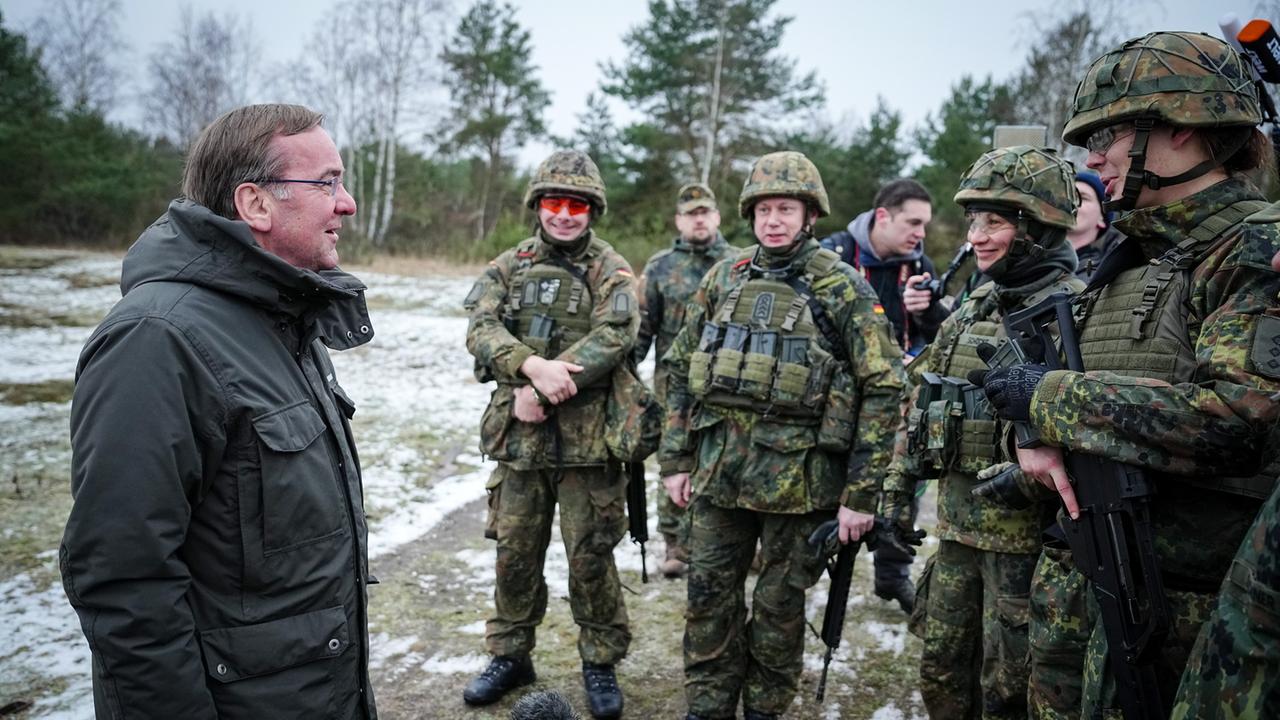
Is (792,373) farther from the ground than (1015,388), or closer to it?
closer to it

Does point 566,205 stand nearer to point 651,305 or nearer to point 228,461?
point 651,305

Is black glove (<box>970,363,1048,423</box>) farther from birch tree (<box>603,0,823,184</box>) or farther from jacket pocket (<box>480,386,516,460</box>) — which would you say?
birch tree (<box>603,0,823,184</box>)

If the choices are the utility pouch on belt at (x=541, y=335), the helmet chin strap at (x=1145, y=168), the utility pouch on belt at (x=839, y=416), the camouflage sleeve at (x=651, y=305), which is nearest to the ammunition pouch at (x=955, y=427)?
the utility pouch on belt at (x=839, y=416)

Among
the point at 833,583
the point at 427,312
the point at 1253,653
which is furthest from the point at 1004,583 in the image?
the point at 427,312

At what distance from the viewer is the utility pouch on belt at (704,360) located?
11.7 feet

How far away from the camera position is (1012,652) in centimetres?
282

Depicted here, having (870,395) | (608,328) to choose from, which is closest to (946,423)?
(870,395)

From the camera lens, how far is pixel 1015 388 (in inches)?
88.3

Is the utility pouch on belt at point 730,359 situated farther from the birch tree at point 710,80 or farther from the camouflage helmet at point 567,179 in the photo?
the birch tree at point 710,80

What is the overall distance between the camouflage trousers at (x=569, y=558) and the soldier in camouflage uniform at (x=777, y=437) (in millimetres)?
496

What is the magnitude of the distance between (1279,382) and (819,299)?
1.87 meters

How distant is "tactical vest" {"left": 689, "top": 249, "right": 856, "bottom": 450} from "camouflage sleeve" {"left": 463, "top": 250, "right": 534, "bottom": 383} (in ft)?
3.00

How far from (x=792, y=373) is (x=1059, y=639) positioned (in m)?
1.46

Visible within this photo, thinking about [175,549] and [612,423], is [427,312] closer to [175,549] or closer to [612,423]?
[612,423]
